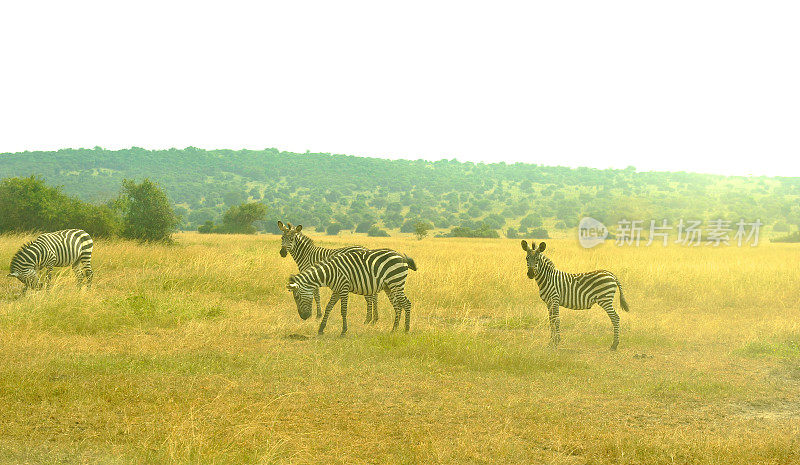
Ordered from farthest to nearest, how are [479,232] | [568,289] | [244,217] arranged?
[479,232] < [244,217] < [568,289]

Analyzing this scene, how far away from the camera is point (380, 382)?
751 centimetres

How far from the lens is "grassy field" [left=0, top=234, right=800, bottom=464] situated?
529 cm

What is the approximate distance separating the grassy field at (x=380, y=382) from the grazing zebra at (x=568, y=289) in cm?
62

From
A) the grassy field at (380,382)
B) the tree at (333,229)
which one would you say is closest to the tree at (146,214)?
the grassy field at (380,382)

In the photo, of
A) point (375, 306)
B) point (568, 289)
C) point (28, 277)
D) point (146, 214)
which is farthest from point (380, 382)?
point (146, 214)

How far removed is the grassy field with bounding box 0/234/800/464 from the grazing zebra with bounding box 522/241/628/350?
0.62 metres

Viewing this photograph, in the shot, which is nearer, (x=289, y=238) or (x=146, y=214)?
(x=289, y=238)

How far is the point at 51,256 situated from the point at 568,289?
11373mm

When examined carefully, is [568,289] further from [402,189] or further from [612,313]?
[402,189]

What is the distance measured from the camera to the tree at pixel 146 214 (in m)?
25.9

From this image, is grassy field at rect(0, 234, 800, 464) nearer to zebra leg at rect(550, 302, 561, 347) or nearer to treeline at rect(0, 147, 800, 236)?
zebra leg at rect(550, 302, 561, 347)

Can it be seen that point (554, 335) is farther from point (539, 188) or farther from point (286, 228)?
point (539, 188)

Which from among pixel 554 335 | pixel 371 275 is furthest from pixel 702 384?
pixel 371 275

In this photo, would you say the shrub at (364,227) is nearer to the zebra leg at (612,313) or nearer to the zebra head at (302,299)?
the zebra head at (302,299)
